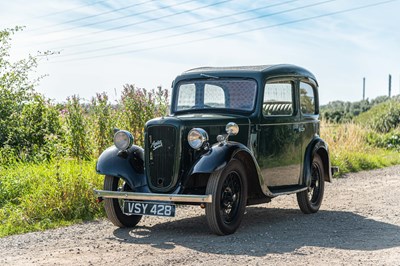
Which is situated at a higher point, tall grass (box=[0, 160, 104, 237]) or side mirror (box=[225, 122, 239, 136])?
side mirror (box=[225, 122, 239, 136])

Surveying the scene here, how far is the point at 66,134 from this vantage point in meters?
13.6

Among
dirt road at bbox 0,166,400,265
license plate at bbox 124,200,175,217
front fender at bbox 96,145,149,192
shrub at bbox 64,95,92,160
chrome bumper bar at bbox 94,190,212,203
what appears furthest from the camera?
shrub at bbox 64,95,92,160

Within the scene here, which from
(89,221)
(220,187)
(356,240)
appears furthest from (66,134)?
(356,240)

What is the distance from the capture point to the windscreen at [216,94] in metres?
8.93

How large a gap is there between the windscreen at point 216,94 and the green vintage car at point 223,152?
0.5 inches

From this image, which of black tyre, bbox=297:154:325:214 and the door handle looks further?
black tyre, bbox=297:154:325:214

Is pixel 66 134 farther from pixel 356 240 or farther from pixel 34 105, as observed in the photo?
pixel 356 240

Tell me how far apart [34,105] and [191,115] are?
7666mm

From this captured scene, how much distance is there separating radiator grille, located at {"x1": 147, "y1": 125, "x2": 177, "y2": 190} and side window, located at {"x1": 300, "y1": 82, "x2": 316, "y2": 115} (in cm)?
263

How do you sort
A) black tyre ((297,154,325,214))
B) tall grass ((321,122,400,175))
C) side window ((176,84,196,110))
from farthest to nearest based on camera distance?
tall grass ((321,122,400,175)) < black tyre ((297,154,325,214)) < side window ((176,84,196,110))

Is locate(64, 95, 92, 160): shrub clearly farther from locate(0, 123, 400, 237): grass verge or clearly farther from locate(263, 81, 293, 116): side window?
locate(263, 81, 293, 116): side window

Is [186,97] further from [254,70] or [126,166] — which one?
[126,166]

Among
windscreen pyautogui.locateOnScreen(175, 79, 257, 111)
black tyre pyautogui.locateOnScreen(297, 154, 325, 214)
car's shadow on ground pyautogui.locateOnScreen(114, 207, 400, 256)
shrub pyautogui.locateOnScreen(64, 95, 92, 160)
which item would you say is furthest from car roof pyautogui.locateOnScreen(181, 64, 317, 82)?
shrub pyautogui.locateOnScreen(64, 95, 92, 160)

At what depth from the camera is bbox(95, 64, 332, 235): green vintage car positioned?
7809 millimetres
